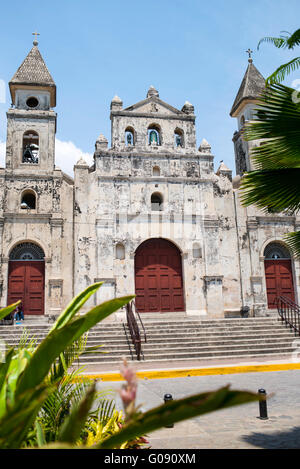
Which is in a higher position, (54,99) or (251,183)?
(54,99)

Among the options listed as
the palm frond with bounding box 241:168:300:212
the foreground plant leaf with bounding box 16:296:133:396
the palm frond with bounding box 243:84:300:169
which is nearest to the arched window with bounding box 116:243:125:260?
the palm frond with bounding box 241:168:300:212

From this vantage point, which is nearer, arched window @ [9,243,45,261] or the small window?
arched window @ [9,243,45,261]

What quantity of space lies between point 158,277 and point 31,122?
31.4 ft

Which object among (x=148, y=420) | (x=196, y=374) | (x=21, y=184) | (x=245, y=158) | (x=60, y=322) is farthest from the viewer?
(x=245, y=158)

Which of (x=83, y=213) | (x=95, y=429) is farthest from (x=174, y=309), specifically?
(x=95, y=429)

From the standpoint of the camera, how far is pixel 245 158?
21375mm

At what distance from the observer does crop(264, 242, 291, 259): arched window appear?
20242 millimetres

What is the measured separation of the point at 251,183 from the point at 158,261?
44.3 ft

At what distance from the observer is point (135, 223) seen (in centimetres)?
1888

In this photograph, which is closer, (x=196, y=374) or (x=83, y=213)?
(x=196, y=374)

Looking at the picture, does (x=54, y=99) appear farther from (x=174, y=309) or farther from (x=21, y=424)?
(x=21, y=424)

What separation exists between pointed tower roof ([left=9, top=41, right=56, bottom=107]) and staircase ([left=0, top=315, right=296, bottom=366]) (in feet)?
37.5

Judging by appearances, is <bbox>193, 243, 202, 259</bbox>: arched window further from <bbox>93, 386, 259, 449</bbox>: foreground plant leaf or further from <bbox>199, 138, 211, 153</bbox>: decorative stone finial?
<bbox>93, 386, 259, 449</bbox>: foreground plant leaf

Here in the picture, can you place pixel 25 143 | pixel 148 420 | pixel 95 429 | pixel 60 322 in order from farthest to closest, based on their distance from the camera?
pixel 25 143 → pixel 95 429 → pixel 60 322 → pixel 148 420
